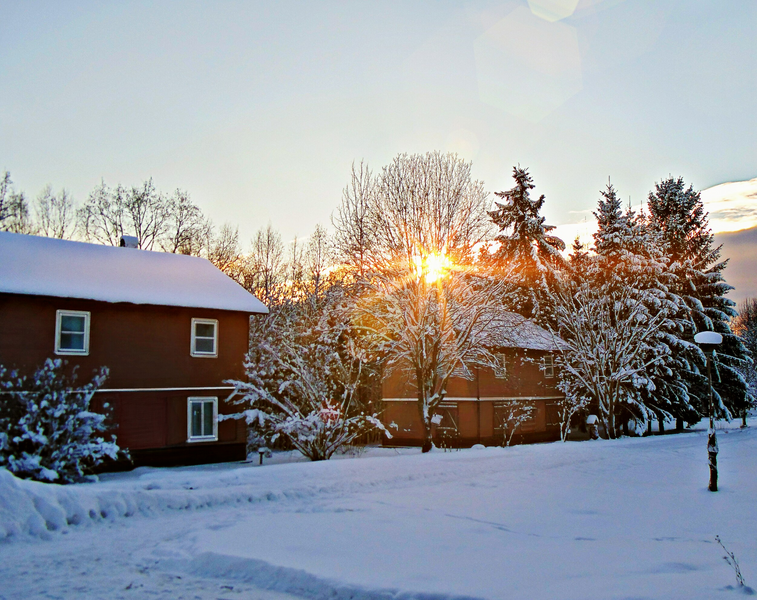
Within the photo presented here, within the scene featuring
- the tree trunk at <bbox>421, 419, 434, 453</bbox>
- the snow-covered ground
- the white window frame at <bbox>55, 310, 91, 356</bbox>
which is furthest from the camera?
the tree trunk at <bbox>421, 419, 434, 453</bbox>

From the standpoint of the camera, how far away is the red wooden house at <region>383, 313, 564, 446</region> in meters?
33.5

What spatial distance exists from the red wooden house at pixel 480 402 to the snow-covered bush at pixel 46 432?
58.9ft

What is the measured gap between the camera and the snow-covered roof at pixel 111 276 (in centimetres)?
2045

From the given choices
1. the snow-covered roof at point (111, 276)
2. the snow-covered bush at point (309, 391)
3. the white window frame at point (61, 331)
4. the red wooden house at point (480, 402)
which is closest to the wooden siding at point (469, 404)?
the red wooden house at point (480, 402)

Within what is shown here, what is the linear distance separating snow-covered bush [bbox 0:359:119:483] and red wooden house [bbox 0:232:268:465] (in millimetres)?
3608

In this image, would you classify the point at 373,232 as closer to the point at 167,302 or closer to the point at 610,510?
the point at 167,302

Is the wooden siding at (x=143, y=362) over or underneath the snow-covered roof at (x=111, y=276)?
underneath

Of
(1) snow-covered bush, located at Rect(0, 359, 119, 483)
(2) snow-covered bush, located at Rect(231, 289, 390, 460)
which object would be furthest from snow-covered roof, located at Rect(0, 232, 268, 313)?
Result: (1) snow-covered bush, located at Rect(0, 359, 119, 483)

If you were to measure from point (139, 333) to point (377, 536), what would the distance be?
15236 mm

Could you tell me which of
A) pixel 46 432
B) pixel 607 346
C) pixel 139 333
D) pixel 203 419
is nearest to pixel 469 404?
pixel 607 346

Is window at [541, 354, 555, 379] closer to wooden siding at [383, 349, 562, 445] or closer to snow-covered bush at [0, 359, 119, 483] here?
wooden siding at [383, 349, 562, 445]

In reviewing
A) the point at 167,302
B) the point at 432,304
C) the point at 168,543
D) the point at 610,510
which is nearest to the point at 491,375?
the point at 432,304

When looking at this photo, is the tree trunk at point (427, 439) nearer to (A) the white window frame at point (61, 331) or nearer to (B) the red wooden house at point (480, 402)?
(B) the red wooden house at point (480, 402)

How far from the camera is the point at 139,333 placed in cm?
2223
